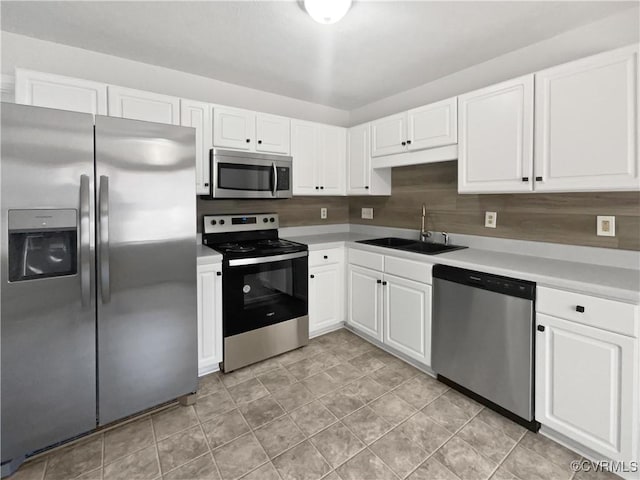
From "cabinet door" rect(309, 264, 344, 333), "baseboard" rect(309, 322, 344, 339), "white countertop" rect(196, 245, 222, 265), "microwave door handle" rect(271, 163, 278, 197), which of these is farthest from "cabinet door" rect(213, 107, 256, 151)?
"baseboard" rect(309, 322, 344, 339)

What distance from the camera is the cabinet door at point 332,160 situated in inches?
126

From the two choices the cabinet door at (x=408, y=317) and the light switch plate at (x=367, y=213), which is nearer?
the cabinet door at (x=408, y=317)

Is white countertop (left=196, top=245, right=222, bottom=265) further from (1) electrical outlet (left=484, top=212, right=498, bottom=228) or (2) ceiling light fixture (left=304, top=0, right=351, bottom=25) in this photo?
(1) electrical outlet (left=484, top=212, right=498, bottom=228)

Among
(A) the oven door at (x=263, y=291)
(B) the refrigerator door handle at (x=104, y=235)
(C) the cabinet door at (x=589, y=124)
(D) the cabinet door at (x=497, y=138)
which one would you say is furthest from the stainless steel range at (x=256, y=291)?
(C) the cabinet door at (x=589, y=124)

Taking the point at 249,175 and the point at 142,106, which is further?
the point at 249,175

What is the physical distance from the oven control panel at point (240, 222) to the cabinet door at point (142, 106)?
0.86 m

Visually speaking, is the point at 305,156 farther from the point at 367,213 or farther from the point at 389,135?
the point at 367,213

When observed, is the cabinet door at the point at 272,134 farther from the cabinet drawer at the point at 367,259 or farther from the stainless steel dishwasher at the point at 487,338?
the stainless steel dishwasher at the point at 487,338

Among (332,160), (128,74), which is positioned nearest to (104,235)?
(128,74)

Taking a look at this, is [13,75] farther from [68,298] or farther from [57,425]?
[57,425]

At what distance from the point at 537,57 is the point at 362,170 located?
5.22 feet

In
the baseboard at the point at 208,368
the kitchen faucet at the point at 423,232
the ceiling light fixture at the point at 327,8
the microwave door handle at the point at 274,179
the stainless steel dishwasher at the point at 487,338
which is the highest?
the ceiling light fixture at the point at 327,8

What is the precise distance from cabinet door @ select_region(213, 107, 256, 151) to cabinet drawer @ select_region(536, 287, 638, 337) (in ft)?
7.83

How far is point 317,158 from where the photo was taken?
10.4ft
